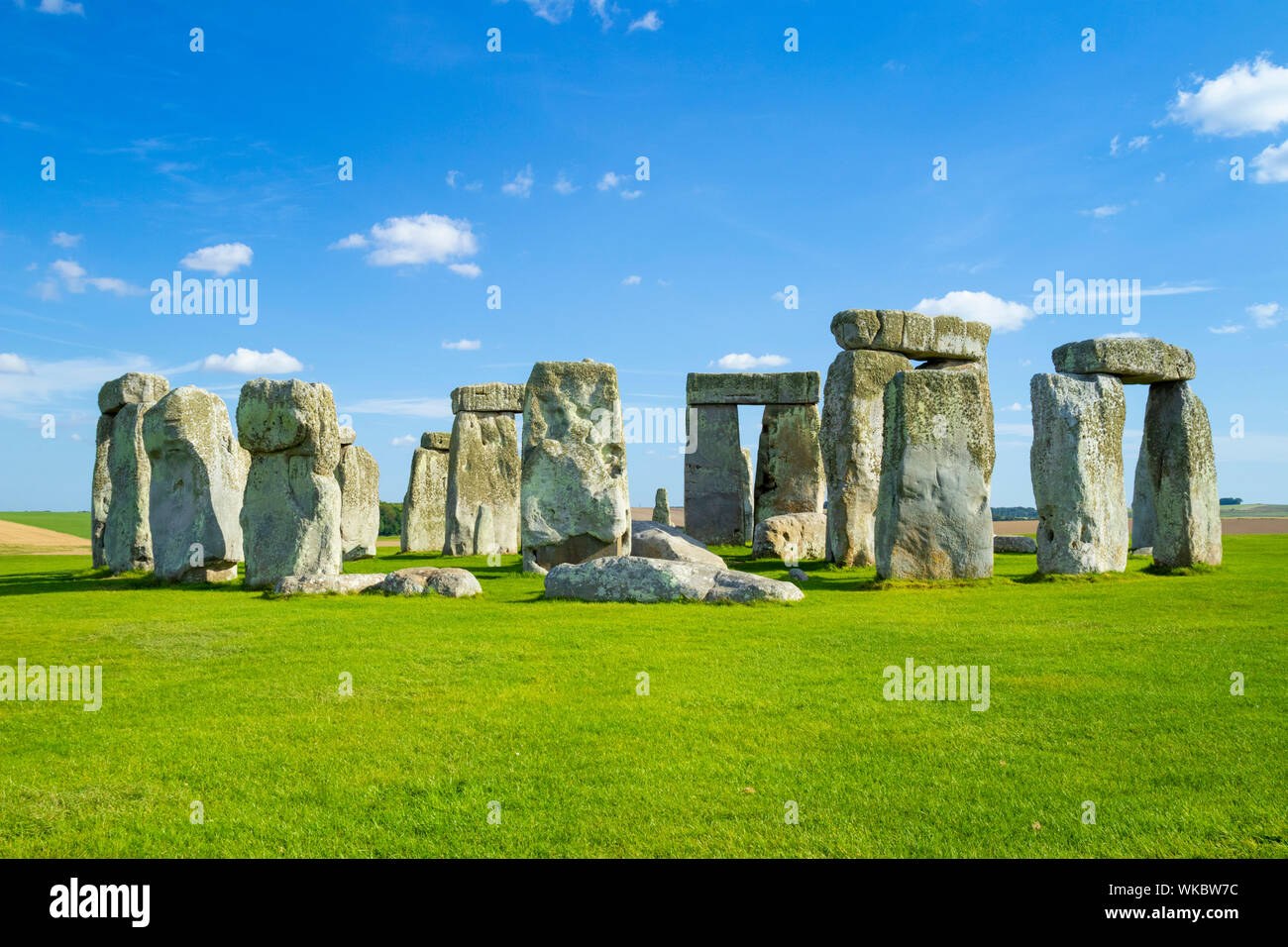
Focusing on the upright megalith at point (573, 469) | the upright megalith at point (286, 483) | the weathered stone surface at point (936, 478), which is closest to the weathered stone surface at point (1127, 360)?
the weathered stone surface at point (936, 478)

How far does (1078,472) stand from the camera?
39.1ft

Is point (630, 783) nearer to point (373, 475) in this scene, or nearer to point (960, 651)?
point (960, 651)

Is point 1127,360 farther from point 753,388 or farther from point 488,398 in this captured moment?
point 488,398

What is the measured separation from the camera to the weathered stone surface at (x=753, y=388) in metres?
21.2

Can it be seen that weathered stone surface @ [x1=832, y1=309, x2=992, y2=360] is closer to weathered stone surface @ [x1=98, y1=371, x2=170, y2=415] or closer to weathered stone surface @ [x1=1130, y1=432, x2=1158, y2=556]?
weathered stone surface @ [x1=1130, y1=432, x2=1158, y2=556]

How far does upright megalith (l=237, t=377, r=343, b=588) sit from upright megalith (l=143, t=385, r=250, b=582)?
3.04 ft

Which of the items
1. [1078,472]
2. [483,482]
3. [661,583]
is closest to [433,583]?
[661,583]

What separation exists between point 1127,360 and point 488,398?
43.6 feet

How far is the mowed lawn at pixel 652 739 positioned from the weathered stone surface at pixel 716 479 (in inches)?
503

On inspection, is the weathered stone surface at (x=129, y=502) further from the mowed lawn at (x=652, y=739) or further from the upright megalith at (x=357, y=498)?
the mowed lawn at (x=652, y=739)
